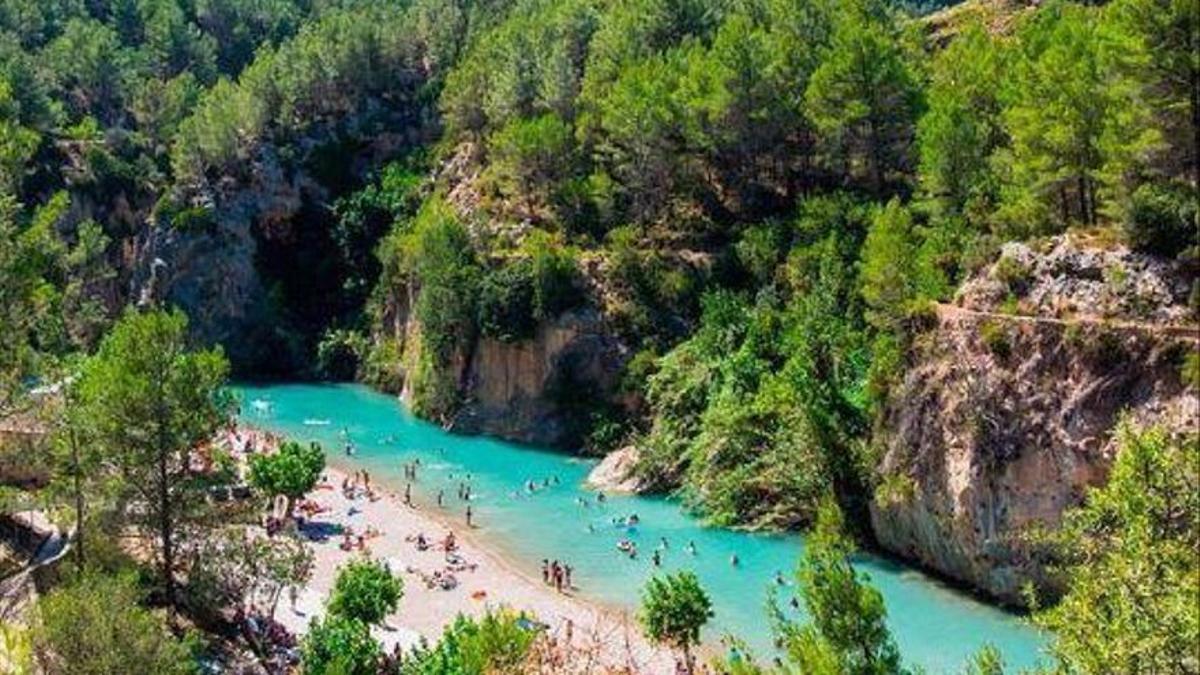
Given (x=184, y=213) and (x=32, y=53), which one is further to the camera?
(x=32, y=53)

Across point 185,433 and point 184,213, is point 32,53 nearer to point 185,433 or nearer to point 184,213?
point 184,213

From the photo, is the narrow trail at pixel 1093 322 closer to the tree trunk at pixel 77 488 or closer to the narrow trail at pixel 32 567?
the tree trunk at pixel 77 488

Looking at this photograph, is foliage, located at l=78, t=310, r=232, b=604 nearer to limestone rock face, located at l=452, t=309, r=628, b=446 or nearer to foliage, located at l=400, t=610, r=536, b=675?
foliage, located at l=400, t=610, r=536, b=675

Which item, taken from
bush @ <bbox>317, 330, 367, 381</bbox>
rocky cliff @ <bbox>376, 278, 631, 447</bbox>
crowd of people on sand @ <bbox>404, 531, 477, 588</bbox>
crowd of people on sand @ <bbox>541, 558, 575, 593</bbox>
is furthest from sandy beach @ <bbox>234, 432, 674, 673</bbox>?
bush @ <bbox>317, 330, 367, 381</bbox>

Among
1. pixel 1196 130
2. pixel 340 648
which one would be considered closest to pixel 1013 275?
pixel 1196 130

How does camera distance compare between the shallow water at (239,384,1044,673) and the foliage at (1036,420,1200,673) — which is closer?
the foliage at (1036,420,1200,673)

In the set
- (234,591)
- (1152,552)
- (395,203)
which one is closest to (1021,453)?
(1152,552)

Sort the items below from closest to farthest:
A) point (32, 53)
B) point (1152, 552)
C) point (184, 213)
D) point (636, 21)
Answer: point (1152, 552), point (636, 21), point (184, 213), point (32, 53)
